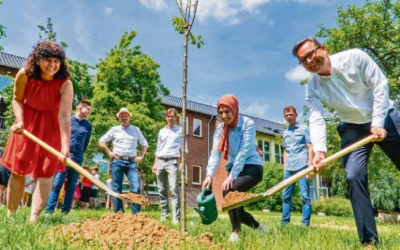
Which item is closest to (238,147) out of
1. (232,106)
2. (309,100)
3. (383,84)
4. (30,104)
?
(232,106)

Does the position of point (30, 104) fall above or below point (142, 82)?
below

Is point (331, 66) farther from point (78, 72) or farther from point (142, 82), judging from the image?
point (78, 72)

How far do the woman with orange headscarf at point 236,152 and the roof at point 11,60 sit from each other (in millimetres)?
22544

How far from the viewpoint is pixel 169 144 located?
291 inches

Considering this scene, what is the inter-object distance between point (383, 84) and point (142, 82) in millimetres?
16936

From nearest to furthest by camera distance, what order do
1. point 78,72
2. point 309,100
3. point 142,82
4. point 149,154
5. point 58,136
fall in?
point 309,100 < point 58,136 < point 149,154 < point 142,82 < point 78,72

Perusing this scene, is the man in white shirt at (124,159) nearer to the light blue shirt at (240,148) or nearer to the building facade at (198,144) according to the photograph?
the light blue shirt at (240,148)

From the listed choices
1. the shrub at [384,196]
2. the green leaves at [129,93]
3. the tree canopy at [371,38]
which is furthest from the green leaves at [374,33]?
the green leaves at [129,93]

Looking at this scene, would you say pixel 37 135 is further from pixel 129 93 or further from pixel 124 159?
pixel 129 93

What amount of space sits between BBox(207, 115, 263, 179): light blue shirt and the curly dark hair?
201cm

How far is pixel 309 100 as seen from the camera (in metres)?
4.04

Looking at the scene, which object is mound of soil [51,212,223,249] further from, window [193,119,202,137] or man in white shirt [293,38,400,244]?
window [193,119,202,137]

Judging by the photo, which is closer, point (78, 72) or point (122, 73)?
point (122, 73)

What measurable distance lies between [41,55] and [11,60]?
2378 cm
